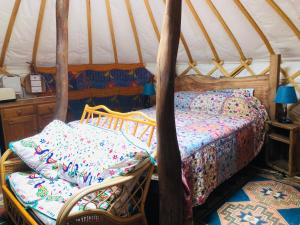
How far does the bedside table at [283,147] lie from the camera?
267cm

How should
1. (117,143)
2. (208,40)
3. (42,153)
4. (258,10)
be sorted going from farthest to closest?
(208,40), (258,10), (42,153), (117,143)

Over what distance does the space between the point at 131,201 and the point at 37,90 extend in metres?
→ 2.80

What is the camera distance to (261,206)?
7.45ft

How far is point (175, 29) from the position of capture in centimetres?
143

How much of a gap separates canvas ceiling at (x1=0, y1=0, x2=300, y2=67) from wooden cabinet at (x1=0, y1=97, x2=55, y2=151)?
65 cm

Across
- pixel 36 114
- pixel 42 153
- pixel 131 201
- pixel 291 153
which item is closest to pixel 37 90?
pixel 36 114

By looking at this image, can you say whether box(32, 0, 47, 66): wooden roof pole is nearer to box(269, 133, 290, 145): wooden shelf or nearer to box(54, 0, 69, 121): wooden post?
box(54, 0, 69, 121): wooden post

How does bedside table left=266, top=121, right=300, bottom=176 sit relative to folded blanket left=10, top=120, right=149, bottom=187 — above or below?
below

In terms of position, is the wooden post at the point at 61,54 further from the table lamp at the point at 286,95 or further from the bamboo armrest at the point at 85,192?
the table lamp at the point at 286,95

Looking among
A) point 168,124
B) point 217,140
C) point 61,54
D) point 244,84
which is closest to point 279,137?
point 244,84

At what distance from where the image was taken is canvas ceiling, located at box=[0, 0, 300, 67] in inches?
102

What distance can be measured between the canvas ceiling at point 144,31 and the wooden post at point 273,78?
0.16 m

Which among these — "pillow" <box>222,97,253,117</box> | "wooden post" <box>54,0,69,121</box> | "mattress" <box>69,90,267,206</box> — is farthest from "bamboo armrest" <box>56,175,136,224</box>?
"pillow" <box>222,97,253,117</box>

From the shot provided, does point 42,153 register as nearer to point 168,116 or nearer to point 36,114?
point 168,116
